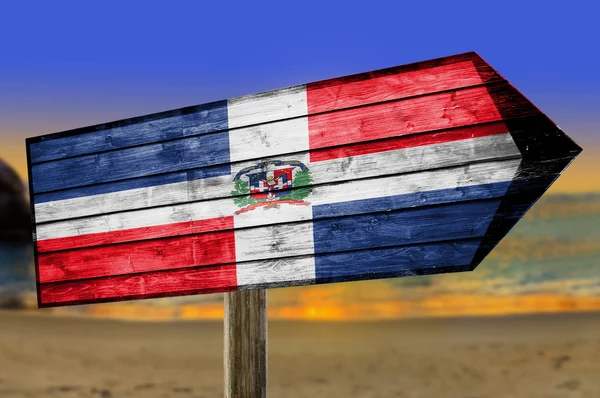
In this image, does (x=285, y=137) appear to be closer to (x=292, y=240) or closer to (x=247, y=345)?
(x=292, y=240)

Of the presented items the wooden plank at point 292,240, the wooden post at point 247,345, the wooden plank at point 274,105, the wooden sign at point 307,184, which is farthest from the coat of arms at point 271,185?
the wooden post at point 247,345

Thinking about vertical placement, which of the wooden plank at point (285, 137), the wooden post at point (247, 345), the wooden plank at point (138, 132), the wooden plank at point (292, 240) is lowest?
the wooden post at point (247, 345)

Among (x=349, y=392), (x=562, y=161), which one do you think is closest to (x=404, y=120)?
→ (x=562, y=161)

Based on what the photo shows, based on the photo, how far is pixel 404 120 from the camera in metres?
3.70

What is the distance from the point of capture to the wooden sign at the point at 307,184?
349 centimetres

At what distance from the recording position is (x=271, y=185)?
3.96 metres

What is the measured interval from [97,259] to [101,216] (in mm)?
321

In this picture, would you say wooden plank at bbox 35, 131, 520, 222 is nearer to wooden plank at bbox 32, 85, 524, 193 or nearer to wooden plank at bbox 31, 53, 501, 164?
wooden plank at bbox 32, 85, 524, 193

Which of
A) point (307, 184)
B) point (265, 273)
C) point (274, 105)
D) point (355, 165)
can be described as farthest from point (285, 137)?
point (265, 273)

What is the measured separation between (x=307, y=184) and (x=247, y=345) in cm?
119

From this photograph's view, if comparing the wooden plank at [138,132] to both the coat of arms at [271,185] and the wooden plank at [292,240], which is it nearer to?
the coat of arms at [271,185]

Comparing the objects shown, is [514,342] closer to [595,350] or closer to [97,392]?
[595,350]

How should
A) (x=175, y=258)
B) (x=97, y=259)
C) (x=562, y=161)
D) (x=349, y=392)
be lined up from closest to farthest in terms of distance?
1. (x=562, y=161)
2. (x=175, y=258)
3. (x=97, y=259)
4. (x=349, y=392)

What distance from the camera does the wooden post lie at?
4.15m
